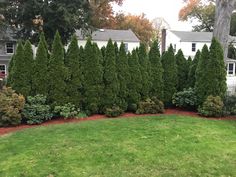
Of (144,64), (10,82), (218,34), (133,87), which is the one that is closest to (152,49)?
(144,64)

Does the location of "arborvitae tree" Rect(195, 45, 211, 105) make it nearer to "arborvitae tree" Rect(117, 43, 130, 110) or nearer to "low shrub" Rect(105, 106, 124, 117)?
"arborvitae tree" Rect(117, 43, 130, 110)

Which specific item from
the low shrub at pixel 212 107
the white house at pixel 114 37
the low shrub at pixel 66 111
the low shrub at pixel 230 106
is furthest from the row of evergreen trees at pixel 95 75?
the white house at pixel 114 37

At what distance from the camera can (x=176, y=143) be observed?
19.8 ft

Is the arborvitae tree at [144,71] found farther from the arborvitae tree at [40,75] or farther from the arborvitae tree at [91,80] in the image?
the arborvitae tree at [40,75]

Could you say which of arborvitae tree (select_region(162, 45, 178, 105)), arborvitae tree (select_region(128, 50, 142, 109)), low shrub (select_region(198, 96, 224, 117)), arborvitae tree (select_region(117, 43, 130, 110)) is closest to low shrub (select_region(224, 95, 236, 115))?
low shrub (select_region(198, 96, 224, 117))

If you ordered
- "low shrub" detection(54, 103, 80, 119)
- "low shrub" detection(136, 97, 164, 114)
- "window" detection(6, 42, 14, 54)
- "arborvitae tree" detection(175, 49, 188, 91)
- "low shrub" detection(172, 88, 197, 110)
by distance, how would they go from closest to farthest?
1. "low shrub" detection(54, 103, 80, 119)
2. "low shrub" detection(136, 97, 164, 114)
3. "low shrub" detection(172, 88, 197, 110)
4. "arborvitae tree" detection(175, 49, 188, 91)
5. "window" detection(6, 42, 14, 54)

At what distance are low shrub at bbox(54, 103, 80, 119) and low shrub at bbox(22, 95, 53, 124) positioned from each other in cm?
24

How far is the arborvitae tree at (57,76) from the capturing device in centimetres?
877

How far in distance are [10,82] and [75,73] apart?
182 cm

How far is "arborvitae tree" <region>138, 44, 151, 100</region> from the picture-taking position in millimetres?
9852

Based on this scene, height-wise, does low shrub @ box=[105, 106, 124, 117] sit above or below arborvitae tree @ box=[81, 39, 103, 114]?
below

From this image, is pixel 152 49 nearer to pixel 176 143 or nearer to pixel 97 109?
pixel 97 109

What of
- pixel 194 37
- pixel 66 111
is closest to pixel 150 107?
pixel 66 111

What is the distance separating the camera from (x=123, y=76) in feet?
31.5
